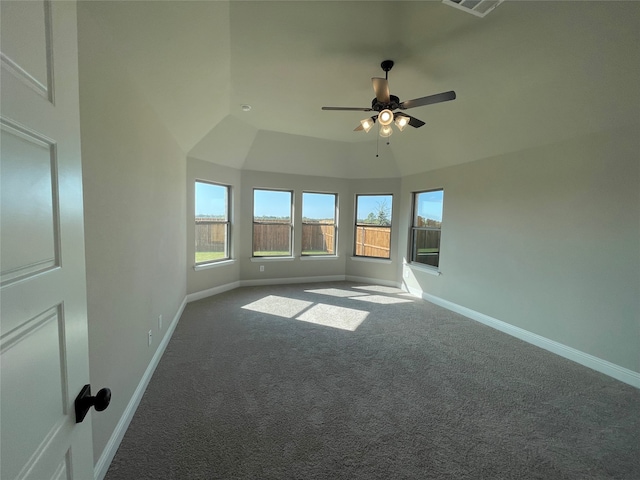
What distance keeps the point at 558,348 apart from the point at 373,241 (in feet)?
11.8

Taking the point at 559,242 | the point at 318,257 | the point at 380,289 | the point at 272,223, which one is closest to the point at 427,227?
the point at 380,289

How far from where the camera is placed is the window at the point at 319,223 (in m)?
6.00

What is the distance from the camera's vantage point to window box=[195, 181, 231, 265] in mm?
4637

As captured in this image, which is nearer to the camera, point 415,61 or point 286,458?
point 286,458

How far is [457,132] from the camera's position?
380cm

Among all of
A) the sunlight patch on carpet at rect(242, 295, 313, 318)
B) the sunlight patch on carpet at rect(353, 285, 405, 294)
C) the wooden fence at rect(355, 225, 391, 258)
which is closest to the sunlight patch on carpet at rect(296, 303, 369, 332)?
the sunlight patch on carpet at rect(242, 295, 313, 318)

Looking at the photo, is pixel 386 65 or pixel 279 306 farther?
pixel 279 306

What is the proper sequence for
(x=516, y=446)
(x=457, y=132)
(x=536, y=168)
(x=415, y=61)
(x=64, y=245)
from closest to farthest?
(x=64, y=245) < (x=516, y=446) < (x=415, y=61) < (x=536, y=168) < (x=457, y=132)

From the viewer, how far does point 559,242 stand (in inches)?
120

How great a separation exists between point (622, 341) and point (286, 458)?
10.4 feet

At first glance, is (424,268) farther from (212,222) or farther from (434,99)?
(212,222)

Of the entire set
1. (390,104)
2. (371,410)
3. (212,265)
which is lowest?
(371,410)

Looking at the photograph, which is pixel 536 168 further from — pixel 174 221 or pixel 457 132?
pixel 174 221

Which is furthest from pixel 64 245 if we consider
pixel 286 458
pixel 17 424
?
pixel 286 458
